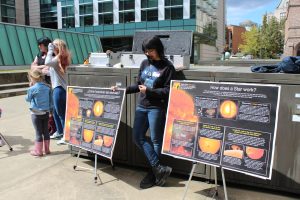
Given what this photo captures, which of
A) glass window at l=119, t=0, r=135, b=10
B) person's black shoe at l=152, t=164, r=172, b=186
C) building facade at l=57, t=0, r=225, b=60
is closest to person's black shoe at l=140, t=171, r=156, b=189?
person's black shoe at l=152, t=164, r=172, b=186

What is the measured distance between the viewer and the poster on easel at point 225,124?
3402 millimetres

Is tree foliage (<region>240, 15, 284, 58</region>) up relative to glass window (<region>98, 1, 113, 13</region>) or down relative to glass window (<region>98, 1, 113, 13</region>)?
down

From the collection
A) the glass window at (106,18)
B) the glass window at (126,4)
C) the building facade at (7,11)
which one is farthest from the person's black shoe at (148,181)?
the building facade at (7,11)

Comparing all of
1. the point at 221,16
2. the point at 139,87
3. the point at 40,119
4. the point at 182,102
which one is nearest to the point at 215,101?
the point at 182,102

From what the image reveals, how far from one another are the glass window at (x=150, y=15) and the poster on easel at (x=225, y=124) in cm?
4413

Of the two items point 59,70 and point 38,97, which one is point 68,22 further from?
point 38,97

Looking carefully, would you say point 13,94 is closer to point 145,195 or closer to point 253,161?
point 145,195

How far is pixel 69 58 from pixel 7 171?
2.15 metres

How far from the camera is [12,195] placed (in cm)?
421

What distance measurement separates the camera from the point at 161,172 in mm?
4320

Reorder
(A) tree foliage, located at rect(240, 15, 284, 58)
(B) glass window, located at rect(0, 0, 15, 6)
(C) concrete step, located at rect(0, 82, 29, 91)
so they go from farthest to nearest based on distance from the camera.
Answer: (B) glass window, located at rect(0, 0, 15, 6)
(A) tree foliage, located at rect(240, 15, 284, 58)
(C) concrete step, located at rect(0, 82, 29, 91)

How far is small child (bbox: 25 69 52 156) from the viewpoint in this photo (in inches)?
217

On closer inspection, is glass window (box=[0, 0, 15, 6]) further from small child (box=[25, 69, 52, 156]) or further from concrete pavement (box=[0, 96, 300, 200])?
A: concrete pavement (box=[0, 96, 300, 200])

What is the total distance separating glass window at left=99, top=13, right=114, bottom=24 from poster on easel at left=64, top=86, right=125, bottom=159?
1837 inches
